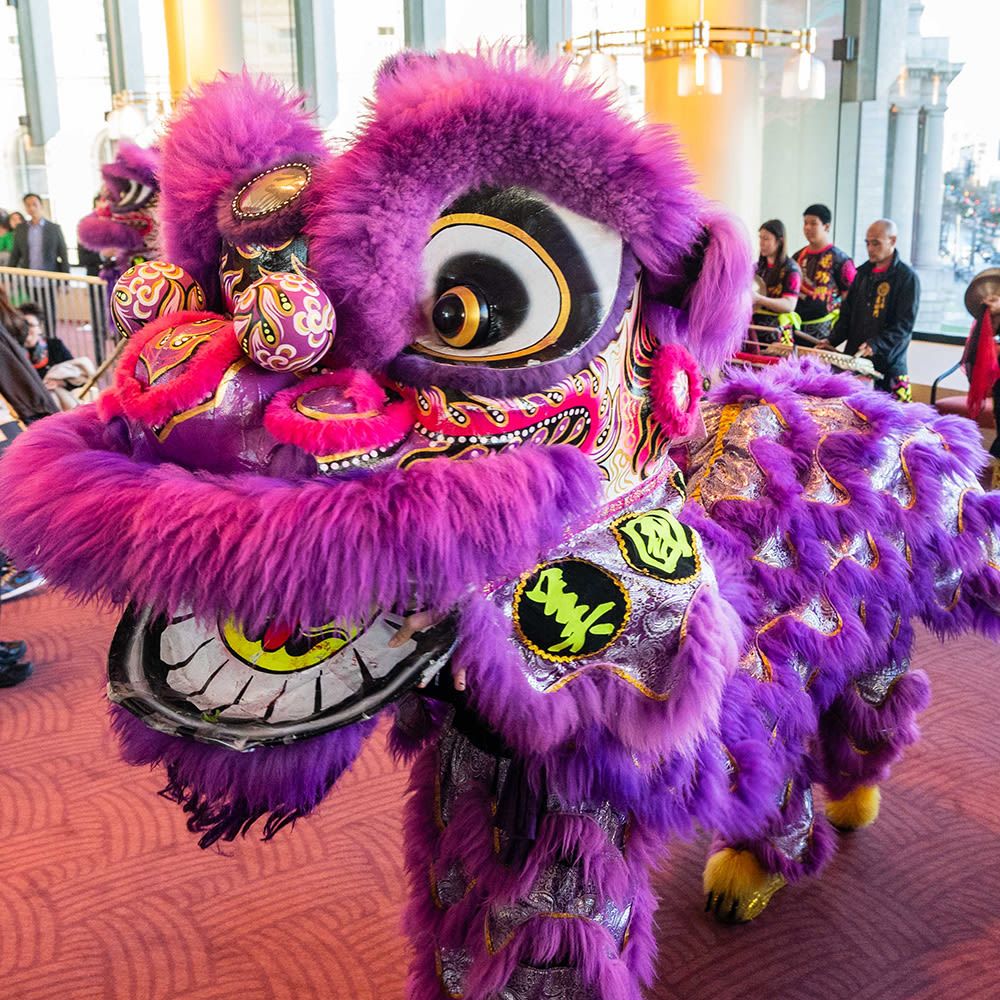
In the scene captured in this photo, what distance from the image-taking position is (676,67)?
5516mm

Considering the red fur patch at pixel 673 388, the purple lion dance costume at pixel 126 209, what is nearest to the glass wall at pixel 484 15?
the purple lion dance costume at pixel 126 209

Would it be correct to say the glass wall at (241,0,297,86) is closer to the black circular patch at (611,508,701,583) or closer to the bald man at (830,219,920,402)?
the bald man at (830,219,920,402)

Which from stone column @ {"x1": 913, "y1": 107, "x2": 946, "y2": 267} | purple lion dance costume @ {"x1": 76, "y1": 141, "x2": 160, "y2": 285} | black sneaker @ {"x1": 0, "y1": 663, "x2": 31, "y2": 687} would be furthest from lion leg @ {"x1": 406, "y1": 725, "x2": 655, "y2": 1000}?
stone column @ {"x1": 913, "y1": 107, "x2": 946, "y2": 267}

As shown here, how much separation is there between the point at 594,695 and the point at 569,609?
0.10 metres

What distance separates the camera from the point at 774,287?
18.2 feet

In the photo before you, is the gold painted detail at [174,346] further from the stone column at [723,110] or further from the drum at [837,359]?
the stone column at [723,110]

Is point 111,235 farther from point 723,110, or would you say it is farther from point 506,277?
point 723,110

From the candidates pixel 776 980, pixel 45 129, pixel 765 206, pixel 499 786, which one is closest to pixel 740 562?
pixel 499 786

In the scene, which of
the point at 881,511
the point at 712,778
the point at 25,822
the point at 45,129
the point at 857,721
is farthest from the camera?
the point at 45,129

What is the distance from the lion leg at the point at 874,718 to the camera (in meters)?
2.05

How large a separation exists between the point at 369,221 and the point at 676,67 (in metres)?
4.97

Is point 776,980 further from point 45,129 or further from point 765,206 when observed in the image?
point 45,129

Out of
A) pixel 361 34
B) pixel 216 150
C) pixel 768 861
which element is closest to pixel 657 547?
pixel 216 150

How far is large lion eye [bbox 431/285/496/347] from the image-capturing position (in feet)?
3.54
